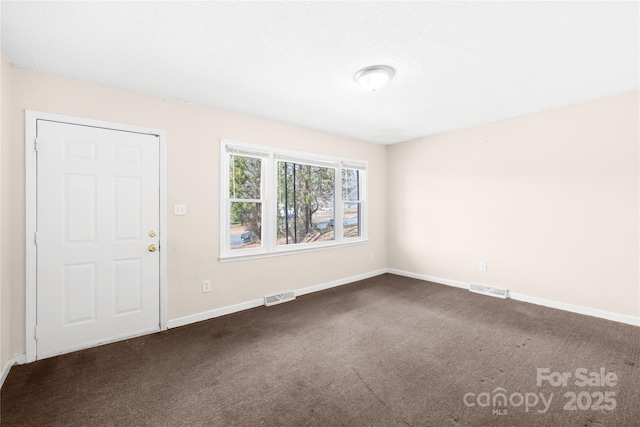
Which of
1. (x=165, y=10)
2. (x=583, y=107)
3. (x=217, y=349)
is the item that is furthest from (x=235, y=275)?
(x=583, y=107)

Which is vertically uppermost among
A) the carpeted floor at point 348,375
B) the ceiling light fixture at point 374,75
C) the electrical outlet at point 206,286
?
the ceiling light fixture at point 374,75

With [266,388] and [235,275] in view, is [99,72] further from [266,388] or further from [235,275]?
[266,388]

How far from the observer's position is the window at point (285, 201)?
3.57 metres

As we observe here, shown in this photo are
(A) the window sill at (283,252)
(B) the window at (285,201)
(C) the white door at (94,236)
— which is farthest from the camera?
(B) the window at (285,201)

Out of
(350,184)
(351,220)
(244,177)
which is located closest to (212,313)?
(244,177)

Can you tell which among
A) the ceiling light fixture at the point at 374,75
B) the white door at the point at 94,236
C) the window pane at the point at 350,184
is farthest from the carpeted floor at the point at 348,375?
the ceiling light fixture at the point at 374,75

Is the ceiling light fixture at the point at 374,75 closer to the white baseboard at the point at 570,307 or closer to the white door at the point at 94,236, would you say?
the white door at the point at 94,236

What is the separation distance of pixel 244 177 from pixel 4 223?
2.16m

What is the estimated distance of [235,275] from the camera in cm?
352

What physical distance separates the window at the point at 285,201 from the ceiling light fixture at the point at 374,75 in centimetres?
169

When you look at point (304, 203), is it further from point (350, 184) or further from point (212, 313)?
point (212, 313)

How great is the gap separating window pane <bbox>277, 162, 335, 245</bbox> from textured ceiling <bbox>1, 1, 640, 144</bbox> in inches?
46.8

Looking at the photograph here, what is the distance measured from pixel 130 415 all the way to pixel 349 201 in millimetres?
3850

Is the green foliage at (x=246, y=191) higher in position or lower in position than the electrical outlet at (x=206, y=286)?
higher
